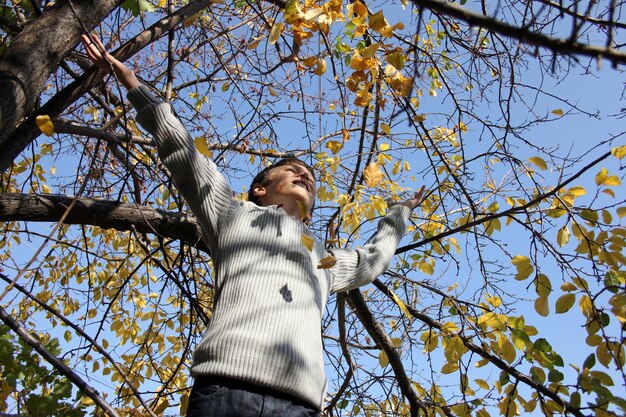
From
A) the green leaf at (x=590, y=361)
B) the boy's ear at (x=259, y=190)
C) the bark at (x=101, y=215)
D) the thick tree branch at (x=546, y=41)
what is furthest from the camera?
the boy's ear at (x=259, y=190)

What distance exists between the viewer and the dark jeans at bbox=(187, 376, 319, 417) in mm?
1422

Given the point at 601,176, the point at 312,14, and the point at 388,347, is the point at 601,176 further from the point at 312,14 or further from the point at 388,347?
the point at 388,347

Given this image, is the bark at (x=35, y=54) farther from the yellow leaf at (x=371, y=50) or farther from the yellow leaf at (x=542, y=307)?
the yellow leaf at (x=542, y=307)

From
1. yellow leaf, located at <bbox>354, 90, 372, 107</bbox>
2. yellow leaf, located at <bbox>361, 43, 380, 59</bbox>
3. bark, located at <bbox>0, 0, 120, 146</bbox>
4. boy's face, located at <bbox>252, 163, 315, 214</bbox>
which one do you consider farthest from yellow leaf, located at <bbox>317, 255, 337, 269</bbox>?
bark, located at <bbox>0, 0, 120, 146</bbox>

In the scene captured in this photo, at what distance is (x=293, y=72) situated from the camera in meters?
3.14

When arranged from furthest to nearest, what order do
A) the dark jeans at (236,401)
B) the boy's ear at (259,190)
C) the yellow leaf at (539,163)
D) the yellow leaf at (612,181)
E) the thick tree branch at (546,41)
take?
the boy's ear at (259,190) < the yellow leaf at (539,163) < the yellow leaf at (612,181) < the dark jeans at (236,401) < the thick tree branch at (546,41)

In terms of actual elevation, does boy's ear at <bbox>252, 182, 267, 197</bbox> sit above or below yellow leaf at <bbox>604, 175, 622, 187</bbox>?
above

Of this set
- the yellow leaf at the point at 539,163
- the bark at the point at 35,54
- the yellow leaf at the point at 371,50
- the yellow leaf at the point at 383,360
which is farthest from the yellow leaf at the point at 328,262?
the yellow leaf at the point at 383,360

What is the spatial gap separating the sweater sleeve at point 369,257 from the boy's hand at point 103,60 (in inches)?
35.2

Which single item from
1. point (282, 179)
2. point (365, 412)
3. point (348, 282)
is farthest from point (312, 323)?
point (365, 412)

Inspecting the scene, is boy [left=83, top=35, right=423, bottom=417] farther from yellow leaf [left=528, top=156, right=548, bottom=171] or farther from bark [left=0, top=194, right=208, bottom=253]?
yellow leaf [left=528, top=156, right=548, bottom=171]

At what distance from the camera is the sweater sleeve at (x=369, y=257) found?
2.00 meters

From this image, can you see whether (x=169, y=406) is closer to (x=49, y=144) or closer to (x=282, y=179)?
(x=282, y=179)

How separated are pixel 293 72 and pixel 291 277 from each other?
173 centimetres
